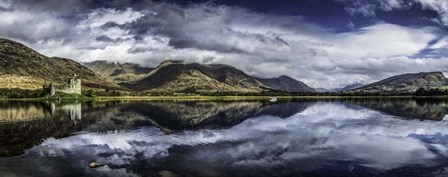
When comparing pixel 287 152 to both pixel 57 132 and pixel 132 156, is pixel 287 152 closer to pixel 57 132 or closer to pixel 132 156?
pixel 132 156

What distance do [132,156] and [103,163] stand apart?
5.19 m

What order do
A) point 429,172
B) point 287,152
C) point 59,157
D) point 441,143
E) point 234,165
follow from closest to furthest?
point 429,172
point 234,165
point 59,157
point 287,152
point 441,143

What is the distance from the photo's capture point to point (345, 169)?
139ft

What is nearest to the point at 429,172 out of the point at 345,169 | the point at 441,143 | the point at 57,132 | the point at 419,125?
the point at 345,169

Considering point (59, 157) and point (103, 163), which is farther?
point (59, 157)

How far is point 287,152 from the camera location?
5347cm

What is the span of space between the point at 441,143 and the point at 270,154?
28.5 m

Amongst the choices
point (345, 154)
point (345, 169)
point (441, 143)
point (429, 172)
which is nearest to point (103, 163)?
point (345, 169)

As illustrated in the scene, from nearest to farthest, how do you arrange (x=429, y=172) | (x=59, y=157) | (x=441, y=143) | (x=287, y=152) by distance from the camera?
1. (x=429, y=172)
2. (x=59, y=157)
3. (x=287, y=152)
4. (x=441, y=143)

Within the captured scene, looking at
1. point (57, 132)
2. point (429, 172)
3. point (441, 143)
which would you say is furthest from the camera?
point (57, 132)

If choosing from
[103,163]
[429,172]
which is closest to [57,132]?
[103,163]

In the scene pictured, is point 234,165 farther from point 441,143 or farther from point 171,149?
point 441,143

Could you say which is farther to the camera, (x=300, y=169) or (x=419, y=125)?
(x=419, y=125)

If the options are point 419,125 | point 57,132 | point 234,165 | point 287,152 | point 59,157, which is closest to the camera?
point 234,165
